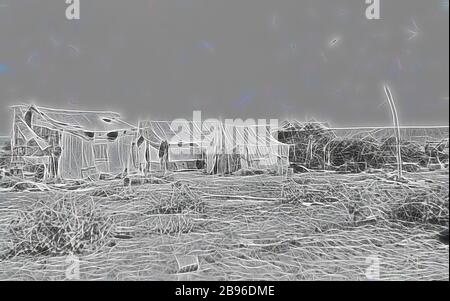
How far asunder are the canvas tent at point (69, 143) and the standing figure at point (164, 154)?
7.7 inches

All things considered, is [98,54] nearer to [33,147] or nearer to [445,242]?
[33,147]

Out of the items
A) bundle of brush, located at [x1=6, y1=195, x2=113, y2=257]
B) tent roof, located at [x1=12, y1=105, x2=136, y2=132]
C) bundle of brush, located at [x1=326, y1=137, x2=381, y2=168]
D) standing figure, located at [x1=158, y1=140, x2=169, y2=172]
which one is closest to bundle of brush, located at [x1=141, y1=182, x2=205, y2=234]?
standing figure, located at [x1=158, y1=140, x2=169, y2=172]

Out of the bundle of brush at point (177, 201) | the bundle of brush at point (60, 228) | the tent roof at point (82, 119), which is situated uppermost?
the tent roof at point (82, 119)

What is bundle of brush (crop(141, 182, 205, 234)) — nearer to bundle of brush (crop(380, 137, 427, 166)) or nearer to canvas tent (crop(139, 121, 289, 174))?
canvas tent (crop(139, 121, 289, 174))

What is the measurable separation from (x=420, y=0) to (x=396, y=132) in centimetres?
84

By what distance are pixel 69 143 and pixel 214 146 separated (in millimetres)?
942

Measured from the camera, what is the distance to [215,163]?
2.27m

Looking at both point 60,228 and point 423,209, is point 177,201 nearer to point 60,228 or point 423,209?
point 60,228

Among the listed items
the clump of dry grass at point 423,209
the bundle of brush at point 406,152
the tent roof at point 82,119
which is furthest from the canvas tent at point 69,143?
the clump of dry grass at point 423,209

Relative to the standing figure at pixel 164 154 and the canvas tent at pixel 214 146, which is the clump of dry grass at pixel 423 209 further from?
the standing figure at pixel 164 154

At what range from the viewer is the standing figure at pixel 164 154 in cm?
226

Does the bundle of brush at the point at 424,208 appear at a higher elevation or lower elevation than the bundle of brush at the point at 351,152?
lower

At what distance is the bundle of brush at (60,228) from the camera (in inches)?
89.4
